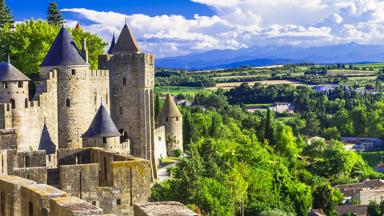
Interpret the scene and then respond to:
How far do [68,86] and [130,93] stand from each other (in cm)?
692

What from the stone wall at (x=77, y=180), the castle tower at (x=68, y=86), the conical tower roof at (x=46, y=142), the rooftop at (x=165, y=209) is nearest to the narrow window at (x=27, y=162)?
the stone wall at (x=77, y=180)

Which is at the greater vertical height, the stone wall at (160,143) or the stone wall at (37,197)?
the stone wall at (37,197)

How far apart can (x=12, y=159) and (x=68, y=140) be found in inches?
733

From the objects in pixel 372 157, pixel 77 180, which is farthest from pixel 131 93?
pixel 372 157

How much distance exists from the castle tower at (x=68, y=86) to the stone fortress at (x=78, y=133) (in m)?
0.06

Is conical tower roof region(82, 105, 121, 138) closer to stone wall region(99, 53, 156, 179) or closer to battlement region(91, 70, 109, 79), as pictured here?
battlement region(91, 70, 109, 79)

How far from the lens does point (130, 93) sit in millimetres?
47562

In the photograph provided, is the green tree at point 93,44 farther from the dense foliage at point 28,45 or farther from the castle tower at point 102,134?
the castle tower at point 102,134

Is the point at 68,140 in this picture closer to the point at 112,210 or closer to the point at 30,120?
the point at 30,120

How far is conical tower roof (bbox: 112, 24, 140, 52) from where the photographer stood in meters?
50.2

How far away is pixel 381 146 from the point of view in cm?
12950

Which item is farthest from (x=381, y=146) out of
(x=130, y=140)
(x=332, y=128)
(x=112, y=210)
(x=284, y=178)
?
(x=112, y=210)

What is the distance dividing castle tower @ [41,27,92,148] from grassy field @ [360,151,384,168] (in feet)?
267

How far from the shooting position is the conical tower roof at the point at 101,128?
129 feet
